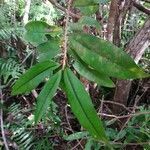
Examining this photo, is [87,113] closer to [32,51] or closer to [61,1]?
[32,51]

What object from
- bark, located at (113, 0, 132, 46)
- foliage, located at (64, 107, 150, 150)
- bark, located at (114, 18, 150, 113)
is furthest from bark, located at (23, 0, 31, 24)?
foliage, located at (64, 107, 150, 150)

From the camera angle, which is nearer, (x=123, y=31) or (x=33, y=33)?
(x=33, y=33)

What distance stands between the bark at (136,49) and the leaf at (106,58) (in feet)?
2.90

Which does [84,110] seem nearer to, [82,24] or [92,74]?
[92,74]

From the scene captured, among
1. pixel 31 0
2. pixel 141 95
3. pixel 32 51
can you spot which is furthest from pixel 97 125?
pixel 31 0

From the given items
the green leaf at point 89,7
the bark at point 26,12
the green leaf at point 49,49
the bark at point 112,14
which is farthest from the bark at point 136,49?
the bark at point 26,12

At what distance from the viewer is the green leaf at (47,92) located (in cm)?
59

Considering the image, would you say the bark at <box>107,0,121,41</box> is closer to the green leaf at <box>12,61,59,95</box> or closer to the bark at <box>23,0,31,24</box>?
the green leaf at <box>12,61,59,95</box>

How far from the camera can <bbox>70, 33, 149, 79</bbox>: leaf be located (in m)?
0.55

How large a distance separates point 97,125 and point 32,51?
162 cm

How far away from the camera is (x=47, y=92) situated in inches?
24.1

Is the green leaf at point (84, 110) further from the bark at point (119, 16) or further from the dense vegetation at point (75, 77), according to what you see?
the bark at point (119, 16)

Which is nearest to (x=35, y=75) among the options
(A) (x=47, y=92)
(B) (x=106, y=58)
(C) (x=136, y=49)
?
(A) (x=47, y=92)

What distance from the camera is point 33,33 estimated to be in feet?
2.28
